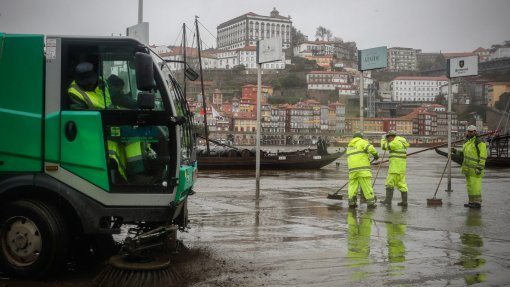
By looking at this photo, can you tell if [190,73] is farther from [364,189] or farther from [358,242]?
[364,189]

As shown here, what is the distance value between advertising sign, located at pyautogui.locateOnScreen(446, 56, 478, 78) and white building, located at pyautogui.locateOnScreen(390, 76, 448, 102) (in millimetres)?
182050

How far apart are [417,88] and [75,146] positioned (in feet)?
647

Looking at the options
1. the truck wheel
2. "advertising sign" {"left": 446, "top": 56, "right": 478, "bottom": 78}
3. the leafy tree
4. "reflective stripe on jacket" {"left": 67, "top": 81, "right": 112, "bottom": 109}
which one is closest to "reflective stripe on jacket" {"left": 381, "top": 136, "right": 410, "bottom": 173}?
"advertising sign" {"left": 446, "top": 56, "right": 478, "bottom": 78}

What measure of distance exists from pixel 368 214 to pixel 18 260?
7.39 m

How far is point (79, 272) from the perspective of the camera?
6.07 m

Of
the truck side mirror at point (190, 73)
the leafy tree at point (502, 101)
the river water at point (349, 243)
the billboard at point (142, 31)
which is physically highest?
the leafy tree at point (502, 101)

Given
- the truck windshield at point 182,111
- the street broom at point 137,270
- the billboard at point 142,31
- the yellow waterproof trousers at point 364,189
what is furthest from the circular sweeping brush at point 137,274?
the yellow waterproof trousers at point 364,189

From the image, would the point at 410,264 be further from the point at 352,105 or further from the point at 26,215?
the point at 352,105

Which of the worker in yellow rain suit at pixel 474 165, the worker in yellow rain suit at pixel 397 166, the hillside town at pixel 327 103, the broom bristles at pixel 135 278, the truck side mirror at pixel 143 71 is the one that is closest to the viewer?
the broom bristles at pixel 135 278

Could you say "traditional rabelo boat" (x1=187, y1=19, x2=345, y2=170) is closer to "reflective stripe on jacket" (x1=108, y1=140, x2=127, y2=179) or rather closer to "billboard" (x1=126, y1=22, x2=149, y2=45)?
"billboard" (x1=126, y1=22, x2=149, y2=45)

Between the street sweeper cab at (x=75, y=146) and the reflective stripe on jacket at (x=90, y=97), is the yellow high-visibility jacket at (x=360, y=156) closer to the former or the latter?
the street sweeper cab at (x=75, y=146)

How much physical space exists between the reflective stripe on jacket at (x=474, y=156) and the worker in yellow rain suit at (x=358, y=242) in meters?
2.76

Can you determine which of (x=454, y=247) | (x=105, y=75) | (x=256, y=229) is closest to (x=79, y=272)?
(x=105, y=75)

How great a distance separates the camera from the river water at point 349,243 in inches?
234
